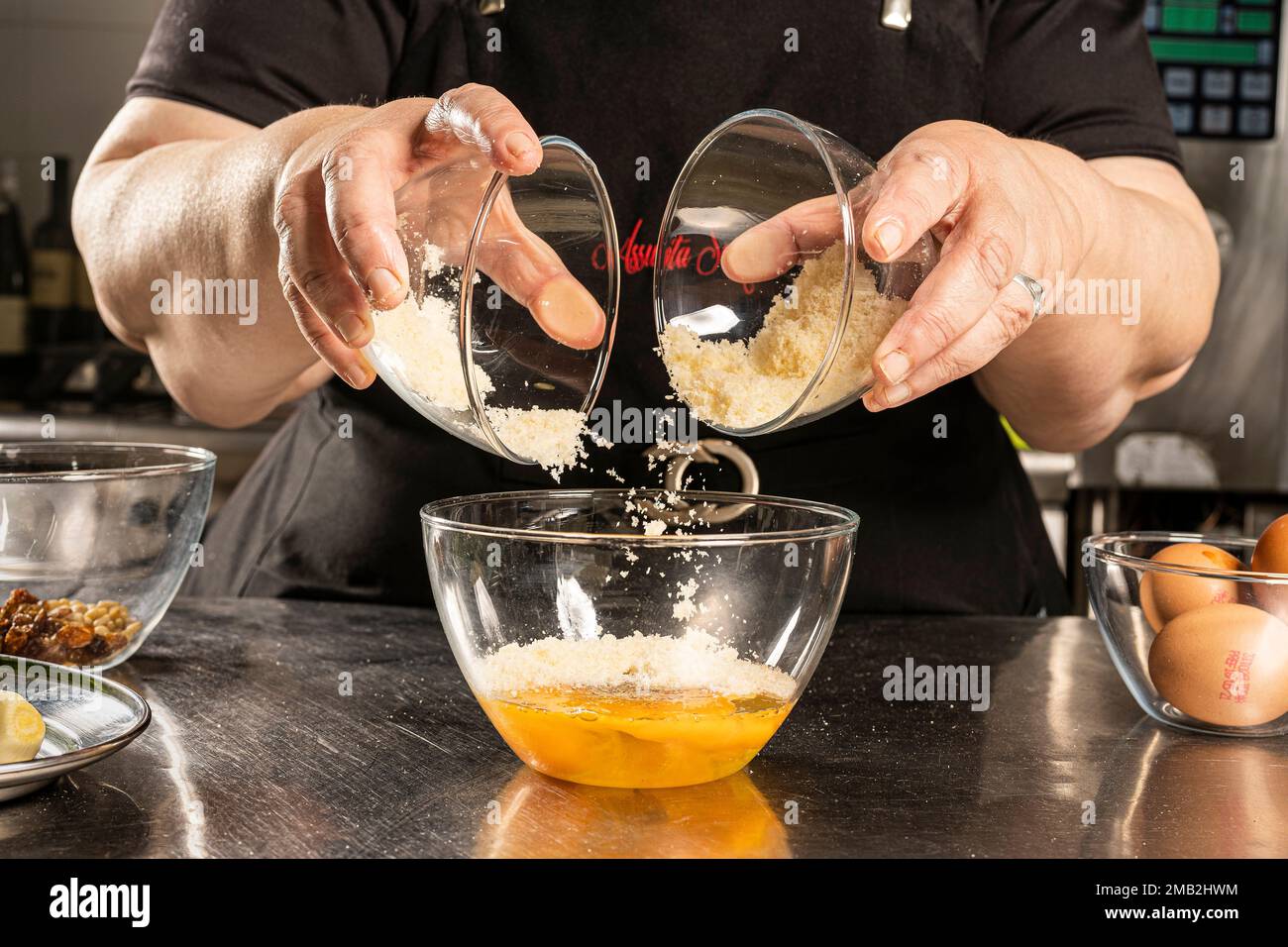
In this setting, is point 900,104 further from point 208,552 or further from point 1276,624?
point 208,552

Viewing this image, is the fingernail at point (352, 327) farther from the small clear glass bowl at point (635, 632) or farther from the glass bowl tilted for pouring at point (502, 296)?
the small clear glass bowl at point (635, 632)

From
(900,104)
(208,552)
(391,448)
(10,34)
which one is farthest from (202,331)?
(10,34)

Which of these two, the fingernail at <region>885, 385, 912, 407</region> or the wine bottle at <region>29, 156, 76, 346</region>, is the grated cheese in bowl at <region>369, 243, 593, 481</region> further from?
the wine bottle at <region>29, 156, 76, 346</region>

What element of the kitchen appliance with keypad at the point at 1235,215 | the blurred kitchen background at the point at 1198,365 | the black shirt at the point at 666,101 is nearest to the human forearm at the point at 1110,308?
the black shirt at the point at 666,101

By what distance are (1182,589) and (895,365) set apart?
26cm

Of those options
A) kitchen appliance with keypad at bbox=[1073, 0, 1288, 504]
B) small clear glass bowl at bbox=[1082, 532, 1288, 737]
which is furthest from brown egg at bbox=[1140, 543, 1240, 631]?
kitchen appliance with keypad at bbox=[1073, 0, 1288, 504]

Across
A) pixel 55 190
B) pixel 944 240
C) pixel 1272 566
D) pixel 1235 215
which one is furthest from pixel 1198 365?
pixel 55 190

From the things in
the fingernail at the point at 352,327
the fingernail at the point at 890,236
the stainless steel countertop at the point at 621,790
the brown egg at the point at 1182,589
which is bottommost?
the stainless steel countertop at the point at 621,790

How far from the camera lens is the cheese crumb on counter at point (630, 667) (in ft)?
2.38

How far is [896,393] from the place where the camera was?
2.59ft

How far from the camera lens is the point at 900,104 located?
1312mm

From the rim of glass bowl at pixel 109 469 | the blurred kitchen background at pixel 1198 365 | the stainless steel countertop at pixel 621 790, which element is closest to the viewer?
the stainless steel countertop at pixel 621 790

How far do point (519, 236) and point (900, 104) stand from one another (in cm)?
65

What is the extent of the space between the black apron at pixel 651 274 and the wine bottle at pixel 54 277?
1966 mm
